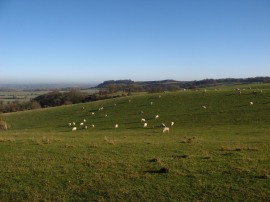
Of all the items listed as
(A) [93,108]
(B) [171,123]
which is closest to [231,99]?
(B) [171,123]

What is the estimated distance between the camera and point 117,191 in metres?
12.1

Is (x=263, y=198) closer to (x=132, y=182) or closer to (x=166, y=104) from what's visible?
(x=132, y=182)

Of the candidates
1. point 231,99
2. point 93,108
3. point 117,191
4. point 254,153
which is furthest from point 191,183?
point 93,108

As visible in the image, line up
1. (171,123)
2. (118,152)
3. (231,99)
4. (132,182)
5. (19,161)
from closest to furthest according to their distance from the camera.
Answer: (132,182), (19,161), (118,152), (171,123), (231,99)

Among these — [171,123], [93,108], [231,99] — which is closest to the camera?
[171,123]

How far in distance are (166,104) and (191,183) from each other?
46293mm

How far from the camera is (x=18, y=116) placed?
69.3 m

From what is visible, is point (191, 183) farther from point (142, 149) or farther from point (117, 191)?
point (142, 149)

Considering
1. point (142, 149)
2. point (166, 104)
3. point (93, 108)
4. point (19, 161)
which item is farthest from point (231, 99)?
point (19, 161)

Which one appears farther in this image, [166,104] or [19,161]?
[166,104]

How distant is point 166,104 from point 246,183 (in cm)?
4640

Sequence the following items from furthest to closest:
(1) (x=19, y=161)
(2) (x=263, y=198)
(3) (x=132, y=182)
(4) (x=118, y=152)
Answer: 1. (4) (x=118, y=152)
2. (1) (x=19, y=161)
3. (3) (x=132, y=182)
4. (2) (x=263, y=198)

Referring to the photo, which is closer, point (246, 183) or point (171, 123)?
point (246, 183)

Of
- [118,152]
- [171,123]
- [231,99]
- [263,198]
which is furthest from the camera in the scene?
[231,99]
